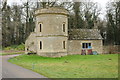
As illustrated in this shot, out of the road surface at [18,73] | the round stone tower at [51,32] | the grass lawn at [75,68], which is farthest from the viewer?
the round stone tower at [51,32]

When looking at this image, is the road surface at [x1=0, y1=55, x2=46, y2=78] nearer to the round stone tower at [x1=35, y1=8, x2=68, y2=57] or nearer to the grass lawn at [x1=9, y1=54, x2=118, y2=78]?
the grass lawn at [x1=9, y1=54, x2=118, y2=78]

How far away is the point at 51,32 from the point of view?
2772cm

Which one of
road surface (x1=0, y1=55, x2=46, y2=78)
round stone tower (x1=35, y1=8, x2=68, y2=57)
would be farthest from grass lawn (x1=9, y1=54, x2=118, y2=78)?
round stone tower (x1=35, y1=8, x2=68, y2=57)

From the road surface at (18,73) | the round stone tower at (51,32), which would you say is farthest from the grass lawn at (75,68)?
the round stone tower at (51,32)

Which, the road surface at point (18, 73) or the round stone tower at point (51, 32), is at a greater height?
the round stone tower at point (51, 32)

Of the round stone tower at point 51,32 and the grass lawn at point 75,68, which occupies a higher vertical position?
the round stone tower at point 51,32

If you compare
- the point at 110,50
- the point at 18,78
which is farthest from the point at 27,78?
the point at 110,50

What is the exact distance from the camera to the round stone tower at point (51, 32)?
90.7 feet

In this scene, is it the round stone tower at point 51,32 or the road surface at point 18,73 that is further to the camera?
the round stone tower at point 51,32

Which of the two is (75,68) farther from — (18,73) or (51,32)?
(51,32)

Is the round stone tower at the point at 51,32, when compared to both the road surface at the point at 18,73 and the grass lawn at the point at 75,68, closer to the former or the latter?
the grass lawn at the point at 75,68

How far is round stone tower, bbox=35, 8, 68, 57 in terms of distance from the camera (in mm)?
27656

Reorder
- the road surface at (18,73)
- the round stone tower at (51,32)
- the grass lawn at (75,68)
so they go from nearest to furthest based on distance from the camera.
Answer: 1. the road surface at (18,73)
2. the grass lawn at (75,68)
3. the round stone tower at (51,32)

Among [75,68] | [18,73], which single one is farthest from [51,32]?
[18,73]
